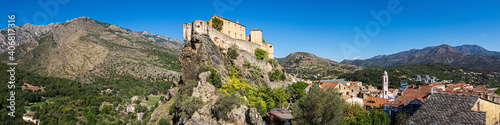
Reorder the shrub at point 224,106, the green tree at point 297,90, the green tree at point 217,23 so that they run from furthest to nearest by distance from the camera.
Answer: the green tree at point 297,90 < the green tree at point 217,23 < the shrub at point 224,106

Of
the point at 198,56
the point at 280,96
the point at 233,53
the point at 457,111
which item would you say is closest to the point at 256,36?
the point at 233,53

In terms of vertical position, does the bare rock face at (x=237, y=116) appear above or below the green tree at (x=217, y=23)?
below

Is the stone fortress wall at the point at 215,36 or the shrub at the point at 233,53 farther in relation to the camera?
the shrub at the point at 233,53

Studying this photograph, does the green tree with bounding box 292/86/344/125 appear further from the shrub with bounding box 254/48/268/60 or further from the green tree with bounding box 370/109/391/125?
the shrub with bounding box 254/48/268/60

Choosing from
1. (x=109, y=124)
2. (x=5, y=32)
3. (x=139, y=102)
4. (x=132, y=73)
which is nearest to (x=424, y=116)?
(x=109, y=124)

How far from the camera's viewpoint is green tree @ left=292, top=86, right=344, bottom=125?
71.6ft

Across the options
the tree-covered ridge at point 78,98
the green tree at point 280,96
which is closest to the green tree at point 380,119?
the green tree at point 280,96

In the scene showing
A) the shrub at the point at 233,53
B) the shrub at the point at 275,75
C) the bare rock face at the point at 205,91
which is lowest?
the bare rock face at the point at 205,91

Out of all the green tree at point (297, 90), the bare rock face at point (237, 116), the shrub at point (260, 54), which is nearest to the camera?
the bare rock face at point (237, 116)

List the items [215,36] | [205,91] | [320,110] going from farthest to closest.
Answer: [215,36] → [205,91] → [320,110]

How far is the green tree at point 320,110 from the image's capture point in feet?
71.6

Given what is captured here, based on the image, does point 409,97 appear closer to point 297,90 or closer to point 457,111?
point 297,90

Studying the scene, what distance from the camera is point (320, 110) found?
2167 centimetres

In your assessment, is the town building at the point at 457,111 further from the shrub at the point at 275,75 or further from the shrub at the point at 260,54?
the shrub at the point at 260,54
